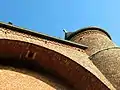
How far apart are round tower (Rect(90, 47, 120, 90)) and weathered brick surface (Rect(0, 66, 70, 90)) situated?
1.27 metres

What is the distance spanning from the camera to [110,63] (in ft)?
27.8

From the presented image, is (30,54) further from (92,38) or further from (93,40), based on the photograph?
(92,38)

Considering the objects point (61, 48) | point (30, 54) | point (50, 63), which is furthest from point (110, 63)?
point (30, 54)

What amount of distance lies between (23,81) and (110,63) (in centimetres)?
258

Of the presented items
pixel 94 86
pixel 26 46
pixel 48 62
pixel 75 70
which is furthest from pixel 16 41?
pixel 94 86

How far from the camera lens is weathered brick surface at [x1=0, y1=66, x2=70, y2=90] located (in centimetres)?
695

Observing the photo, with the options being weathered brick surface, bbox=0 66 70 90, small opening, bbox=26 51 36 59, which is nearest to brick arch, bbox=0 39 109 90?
small opening, bbox=26 51 36 59

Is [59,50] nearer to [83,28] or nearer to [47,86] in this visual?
[47,86]

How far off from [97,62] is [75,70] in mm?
944

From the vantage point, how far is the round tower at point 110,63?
814cm

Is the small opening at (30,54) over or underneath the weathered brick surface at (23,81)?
over

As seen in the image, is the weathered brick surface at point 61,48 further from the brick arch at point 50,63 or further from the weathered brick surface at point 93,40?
the weathered brick surface at point 93,40

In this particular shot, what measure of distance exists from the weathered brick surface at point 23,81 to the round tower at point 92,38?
242cm

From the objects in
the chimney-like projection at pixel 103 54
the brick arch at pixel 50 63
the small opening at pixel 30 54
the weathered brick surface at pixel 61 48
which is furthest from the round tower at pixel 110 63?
the small opening at pixel 30 54
